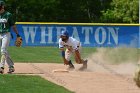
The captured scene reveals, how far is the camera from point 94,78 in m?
13.8

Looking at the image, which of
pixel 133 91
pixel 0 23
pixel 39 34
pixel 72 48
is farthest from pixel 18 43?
pixel 39 34

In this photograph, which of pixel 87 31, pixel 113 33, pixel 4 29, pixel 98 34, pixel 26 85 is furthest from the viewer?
pixel 113 33

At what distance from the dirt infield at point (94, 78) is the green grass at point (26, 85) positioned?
0.32m

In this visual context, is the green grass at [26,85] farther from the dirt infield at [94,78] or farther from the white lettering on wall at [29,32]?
the white lettering on wall at [29,32]

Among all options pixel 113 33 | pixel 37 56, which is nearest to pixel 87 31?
pixel 113 33

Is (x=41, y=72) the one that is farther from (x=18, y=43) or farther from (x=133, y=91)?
(x=133, y=91)

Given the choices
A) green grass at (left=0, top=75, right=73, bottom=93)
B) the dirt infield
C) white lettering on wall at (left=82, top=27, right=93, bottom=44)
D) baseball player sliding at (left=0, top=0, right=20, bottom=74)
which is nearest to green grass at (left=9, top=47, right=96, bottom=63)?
the dirt infield

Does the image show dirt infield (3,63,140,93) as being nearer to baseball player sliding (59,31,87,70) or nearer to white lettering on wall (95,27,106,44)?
baseball player sliding (59,31,87,70)

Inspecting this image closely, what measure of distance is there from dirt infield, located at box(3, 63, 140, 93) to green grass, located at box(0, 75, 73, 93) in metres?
0.32

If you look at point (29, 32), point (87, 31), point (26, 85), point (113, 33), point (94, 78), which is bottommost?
point (113, 33)

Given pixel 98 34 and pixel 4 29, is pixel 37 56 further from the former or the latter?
pixel 98 34

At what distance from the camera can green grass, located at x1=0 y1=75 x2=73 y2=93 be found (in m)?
11.1

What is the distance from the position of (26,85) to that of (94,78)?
2.51 metres

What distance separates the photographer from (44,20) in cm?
5984
